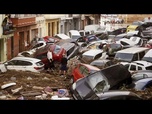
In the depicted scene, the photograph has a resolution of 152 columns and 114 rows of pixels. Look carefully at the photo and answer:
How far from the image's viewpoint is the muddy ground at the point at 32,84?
10242 millimetres

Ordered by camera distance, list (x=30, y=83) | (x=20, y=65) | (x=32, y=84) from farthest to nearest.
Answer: (x=20, y=65)
(x=30, y=83)
(x=32, y=84)

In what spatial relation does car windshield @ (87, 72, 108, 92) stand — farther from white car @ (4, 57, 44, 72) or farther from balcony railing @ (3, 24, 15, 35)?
balcony railing @ (3, 24, 15, 35)

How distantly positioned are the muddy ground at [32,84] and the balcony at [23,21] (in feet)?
28.0

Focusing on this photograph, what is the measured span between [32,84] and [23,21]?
12.5 m

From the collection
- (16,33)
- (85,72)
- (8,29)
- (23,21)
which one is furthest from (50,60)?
(23,21)

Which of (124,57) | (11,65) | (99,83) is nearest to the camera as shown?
(99,83)

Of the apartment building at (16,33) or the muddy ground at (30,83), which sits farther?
the apartment building at (16,33)

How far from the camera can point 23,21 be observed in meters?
24.0

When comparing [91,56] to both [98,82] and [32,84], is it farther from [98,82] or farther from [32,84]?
[98,82]

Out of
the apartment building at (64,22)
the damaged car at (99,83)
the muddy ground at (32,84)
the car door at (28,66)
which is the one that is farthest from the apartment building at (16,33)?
the damaged car at (99,83)

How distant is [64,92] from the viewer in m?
10.3

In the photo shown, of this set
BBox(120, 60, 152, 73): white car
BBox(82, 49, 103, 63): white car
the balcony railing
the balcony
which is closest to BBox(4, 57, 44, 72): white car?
BBox(82, 49, 103, 63): white car

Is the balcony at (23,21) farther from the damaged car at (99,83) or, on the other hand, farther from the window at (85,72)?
the damaged car at (99,83)
